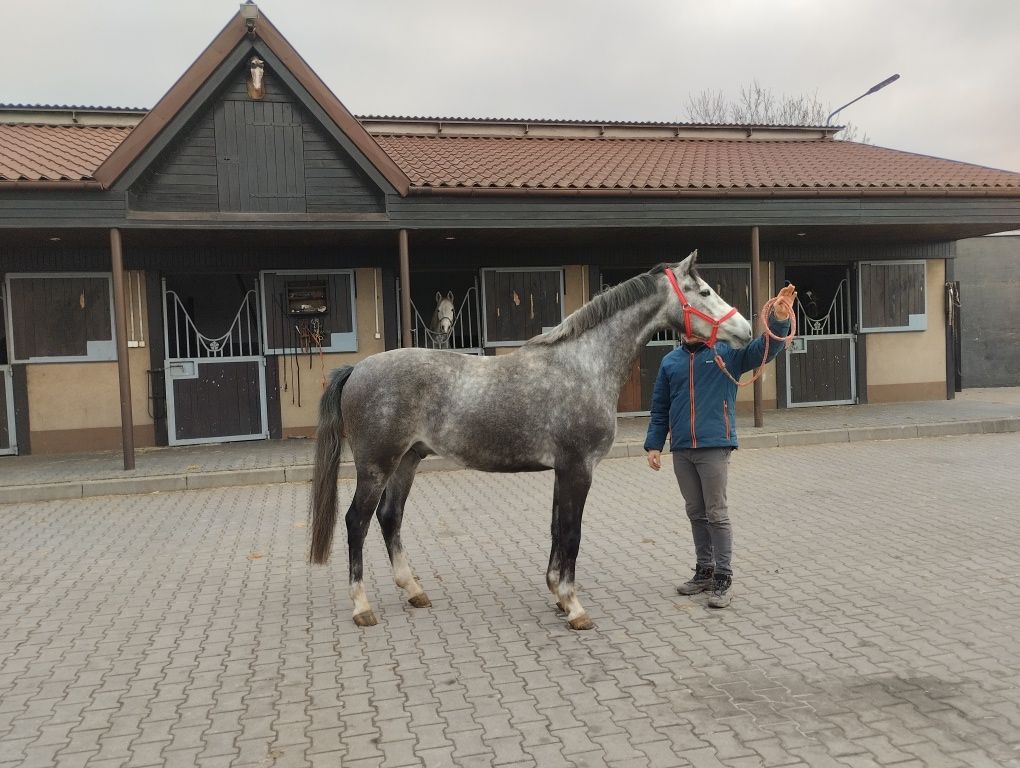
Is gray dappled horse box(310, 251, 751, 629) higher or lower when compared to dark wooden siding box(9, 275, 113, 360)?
lower

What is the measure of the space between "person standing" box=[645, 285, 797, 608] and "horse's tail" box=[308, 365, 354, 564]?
2.00 m

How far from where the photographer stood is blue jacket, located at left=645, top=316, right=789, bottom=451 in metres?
4.60

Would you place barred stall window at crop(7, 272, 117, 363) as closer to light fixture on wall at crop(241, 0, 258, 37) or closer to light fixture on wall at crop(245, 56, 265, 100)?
light fixture on wall at crop(245, 56, 265, 100)

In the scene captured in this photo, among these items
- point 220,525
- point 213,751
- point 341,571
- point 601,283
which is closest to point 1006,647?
point 213,751

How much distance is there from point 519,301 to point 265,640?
31.3 ft

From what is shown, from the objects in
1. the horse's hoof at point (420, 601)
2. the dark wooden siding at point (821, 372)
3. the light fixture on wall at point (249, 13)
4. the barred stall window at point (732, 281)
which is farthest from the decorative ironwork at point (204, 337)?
the dark wooden siding at point (821, 372)

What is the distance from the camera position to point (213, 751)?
308 cm

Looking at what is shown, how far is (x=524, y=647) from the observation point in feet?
13.4

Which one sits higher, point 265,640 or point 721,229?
point 721,229

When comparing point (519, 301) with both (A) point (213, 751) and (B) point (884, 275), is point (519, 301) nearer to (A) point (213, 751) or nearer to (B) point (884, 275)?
(B) point (884, 275)

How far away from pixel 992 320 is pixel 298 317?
1631cm

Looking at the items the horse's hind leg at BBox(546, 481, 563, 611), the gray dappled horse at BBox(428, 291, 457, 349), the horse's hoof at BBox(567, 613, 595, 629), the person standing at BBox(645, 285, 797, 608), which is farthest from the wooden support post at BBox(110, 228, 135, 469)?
the person standing at BBox(645, 285, 797, 608)

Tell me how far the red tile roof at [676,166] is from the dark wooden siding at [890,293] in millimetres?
1826

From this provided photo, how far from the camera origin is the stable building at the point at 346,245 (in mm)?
10234
